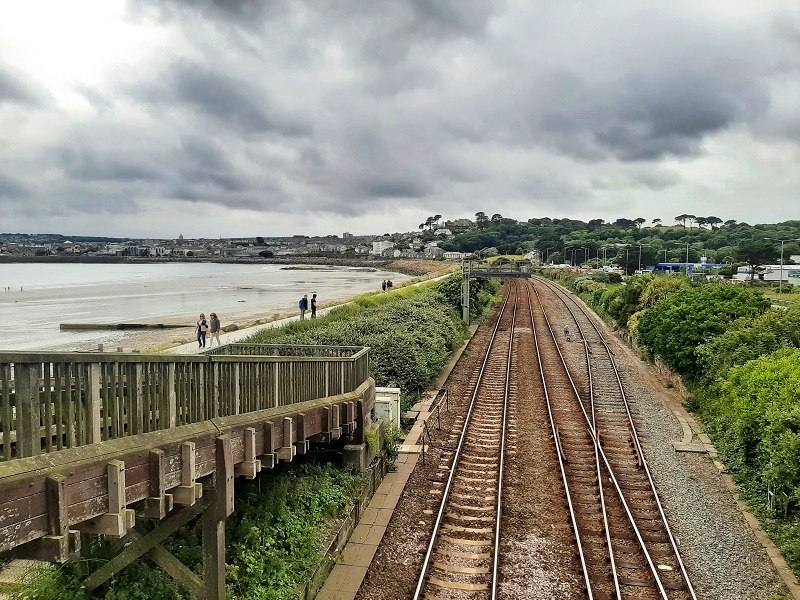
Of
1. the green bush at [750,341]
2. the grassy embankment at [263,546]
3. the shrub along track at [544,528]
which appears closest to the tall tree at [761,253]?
the green bush at [750,341]

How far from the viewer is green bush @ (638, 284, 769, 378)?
72.8 feet

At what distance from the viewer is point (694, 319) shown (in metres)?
23.1

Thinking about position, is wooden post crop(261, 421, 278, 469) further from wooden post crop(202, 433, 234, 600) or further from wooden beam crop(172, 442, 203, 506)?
wooden beam crop(172, 442, 203, 506)

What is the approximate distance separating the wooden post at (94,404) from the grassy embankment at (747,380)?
32.7ft

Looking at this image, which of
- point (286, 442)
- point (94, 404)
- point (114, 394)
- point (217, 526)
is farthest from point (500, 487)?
point (94, 404)

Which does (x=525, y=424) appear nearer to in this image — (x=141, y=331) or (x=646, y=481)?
(x=646, y=481)

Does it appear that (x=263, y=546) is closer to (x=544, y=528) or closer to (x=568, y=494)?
(x=544, y=528)

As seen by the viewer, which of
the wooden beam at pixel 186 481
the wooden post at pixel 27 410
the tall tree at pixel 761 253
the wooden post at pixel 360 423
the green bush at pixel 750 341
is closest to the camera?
the wooden post at pixel 27 410

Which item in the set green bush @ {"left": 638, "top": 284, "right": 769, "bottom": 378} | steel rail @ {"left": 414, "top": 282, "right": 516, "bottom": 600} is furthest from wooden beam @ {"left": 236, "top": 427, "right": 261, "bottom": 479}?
green bush @ {"left": 638, "top": 284, "right": 769, "bottom": 378}

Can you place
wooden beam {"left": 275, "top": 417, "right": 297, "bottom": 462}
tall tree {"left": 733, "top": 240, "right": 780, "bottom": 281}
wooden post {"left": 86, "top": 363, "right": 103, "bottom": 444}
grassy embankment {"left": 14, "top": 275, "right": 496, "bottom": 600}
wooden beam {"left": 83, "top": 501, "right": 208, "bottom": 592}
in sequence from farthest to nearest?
tall tree {"left": 733, "top": 240, "right": 780, "bottom": 281} < wooden beam {"left": 275, "top": 417, "right": 297, "bottom": 462} < grassy embankment {"left": 14, "top": 275, "right": 496, "bottom": 600} < wooden beam {"left": 83, "top": 501, "right": 208, "bottom": 592} < wooden post {"left": 86, "top": 363, "right": 103, "bottom": 444}

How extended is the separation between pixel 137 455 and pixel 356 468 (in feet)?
23.3

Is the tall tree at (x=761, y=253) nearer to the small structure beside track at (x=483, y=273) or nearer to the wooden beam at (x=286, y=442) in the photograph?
the small structure beside track at (x=483, y=273)

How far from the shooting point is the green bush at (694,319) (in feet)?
72.8

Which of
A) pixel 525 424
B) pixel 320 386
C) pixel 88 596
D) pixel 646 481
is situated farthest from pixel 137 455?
pixel 525 424
